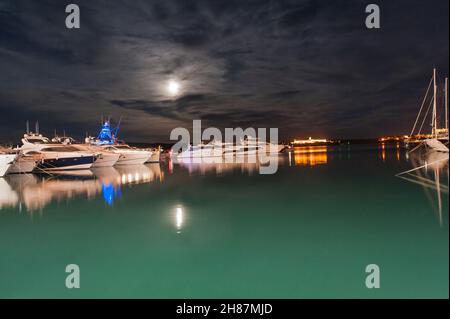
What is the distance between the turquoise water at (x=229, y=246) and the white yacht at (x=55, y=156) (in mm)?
16752

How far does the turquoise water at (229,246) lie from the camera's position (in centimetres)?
645

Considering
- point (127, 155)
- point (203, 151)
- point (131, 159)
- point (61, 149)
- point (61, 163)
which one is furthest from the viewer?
point (203, 151)

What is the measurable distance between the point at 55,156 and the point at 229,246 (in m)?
30.0

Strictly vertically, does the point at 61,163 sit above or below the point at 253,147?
below

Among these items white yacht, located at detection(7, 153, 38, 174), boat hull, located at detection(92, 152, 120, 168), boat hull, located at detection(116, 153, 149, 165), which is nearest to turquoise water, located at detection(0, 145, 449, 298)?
white yacht, located at detection(7, 153, 38, 174)

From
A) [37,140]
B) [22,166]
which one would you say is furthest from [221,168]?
[22,166]

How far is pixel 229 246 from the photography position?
28.9 ft

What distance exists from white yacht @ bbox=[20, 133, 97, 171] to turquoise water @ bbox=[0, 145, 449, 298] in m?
16.8

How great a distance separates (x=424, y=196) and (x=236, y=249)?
1238 centimetres

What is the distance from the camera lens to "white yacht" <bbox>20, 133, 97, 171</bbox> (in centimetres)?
3203

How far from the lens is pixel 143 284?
21.6ft

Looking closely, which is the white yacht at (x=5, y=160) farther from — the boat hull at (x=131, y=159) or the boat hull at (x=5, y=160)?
the boat hull at (x=131, y=159)

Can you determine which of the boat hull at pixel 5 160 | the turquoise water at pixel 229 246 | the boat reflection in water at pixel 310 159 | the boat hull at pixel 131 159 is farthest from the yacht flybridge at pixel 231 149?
the turquoise water at pixel 229 246

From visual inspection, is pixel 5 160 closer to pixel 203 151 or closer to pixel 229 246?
pixel 229 246
